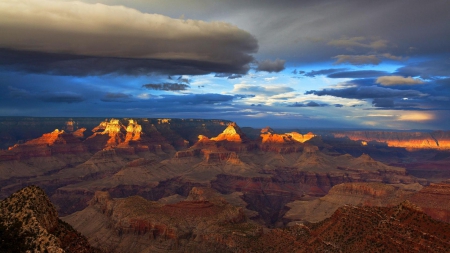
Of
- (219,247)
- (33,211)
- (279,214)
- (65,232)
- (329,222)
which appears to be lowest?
(279,214)

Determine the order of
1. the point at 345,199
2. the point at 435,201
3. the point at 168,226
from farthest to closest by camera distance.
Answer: the point at 345,199 < the point at 435,201 < the point at 168,226

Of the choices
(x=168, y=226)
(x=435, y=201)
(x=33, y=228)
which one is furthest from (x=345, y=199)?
(x=33, y=228)

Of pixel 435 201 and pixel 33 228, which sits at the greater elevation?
pixel 33 228

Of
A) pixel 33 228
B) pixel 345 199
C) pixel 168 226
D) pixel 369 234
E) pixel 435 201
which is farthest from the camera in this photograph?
pixel 345 199

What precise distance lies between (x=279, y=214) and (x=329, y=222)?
371ft

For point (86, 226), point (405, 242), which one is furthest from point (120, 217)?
point (405, 242)

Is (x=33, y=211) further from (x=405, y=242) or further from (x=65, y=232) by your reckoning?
(x=405, y=242)

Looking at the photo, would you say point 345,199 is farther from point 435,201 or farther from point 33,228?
point 33,228

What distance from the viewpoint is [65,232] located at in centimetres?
5241

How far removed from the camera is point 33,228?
46.6m

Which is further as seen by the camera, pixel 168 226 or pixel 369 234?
pixel 168 226

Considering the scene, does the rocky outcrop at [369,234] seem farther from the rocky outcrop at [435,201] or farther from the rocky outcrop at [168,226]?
the rocky outcrop at [435,201]

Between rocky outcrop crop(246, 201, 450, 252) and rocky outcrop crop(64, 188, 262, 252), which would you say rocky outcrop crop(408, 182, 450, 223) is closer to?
rocky outcrop crop(64, 188, 262, 252)

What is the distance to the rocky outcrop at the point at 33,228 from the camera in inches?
1753
